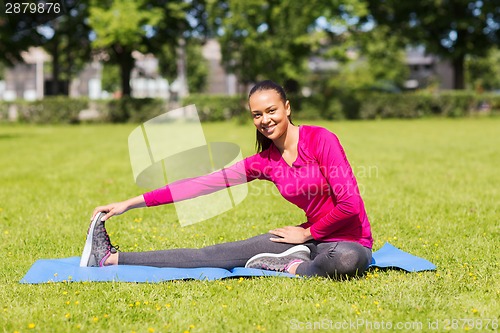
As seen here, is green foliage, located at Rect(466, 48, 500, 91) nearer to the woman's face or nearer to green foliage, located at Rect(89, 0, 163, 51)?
green foliage, located at Rect(89, 0, 163, 51)

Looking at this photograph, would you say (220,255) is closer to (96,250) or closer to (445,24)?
(96,250)

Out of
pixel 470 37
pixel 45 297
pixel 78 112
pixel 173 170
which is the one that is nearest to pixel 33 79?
pixel 78 112

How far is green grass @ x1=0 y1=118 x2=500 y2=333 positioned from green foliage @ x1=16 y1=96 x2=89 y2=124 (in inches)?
864

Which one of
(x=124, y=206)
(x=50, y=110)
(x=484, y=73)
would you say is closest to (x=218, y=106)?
(x=50, y=110)

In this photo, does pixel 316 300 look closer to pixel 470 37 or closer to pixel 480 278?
pixel 480 278

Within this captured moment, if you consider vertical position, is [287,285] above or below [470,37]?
below

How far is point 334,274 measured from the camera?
15.7ft

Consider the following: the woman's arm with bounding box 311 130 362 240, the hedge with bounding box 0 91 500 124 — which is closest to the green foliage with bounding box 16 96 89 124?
the hedge with bounding box 0 91 500 124

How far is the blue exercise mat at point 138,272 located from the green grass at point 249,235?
0.12m

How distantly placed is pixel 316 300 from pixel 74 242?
3.23 m

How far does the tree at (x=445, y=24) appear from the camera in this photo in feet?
130

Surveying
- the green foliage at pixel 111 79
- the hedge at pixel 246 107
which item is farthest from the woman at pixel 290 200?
the green foliage at pixel 111 79

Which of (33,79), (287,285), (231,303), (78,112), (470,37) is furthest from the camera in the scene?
(33,79)

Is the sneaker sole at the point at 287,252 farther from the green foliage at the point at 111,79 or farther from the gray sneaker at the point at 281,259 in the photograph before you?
the green foliage at the point at 111,79
